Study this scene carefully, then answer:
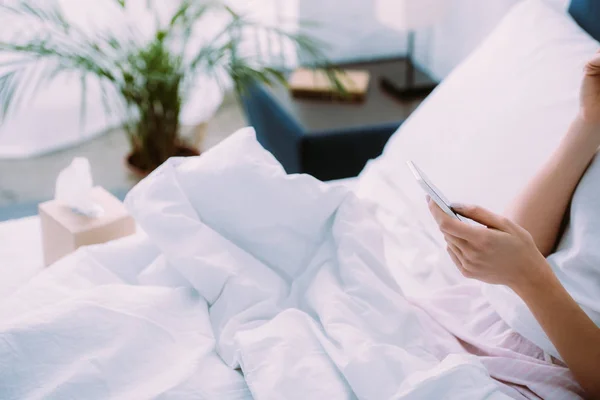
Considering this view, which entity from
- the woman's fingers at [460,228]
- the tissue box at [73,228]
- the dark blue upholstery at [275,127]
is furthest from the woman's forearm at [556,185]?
the dark blue upholstery at [275,127]

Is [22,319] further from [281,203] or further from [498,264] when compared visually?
[498,264]

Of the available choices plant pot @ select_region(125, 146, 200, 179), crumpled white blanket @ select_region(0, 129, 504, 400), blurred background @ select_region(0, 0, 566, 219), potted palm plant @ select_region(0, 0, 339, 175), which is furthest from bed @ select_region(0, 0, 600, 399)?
blurred background @ select_region(0, 0, 566, 219)

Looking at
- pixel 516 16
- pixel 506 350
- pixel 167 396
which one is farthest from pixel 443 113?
pixel 167 396

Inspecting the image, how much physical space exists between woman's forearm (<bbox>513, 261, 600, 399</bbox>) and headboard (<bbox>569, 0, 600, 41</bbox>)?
64 cm

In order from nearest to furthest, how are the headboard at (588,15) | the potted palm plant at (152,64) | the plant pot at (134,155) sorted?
the headboard at (588,15) < the potted palm plant at (152,64) < the plant pot at (134,155)

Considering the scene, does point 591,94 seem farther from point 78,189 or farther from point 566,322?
point 78,189

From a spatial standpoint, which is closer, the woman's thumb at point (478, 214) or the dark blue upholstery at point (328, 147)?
the woman's thumb at point (478, 214)

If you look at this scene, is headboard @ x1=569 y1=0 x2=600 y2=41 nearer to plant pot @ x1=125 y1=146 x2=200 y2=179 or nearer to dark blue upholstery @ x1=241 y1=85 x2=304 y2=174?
Answer: dark blue upholstery @ x1=241 y1=85 x2=304 y2=174

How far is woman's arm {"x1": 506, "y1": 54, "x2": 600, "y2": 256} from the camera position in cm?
105

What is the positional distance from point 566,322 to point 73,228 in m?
0.88

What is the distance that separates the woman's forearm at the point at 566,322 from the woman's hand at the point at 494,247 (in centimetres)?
2

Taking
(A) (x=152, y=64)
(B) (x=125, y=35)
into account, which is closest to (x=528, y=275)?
(A) (x=152, y=64)

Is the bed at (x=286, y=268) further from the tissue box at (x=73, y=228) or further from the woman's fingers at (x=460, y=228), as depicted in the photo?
the woman's fingers at (x=460, y=228)

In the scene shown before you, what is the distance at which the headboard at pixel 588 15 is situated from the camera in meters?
1.35
